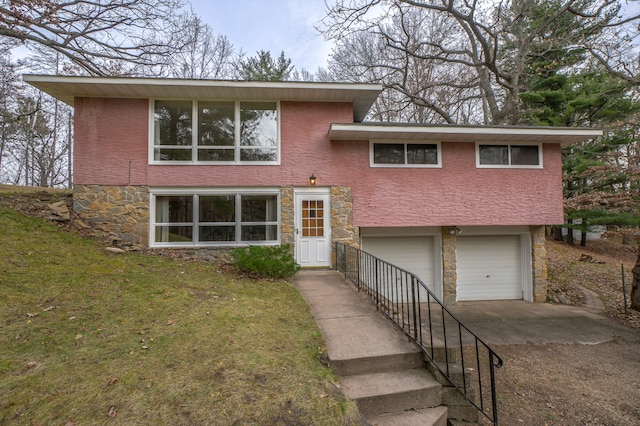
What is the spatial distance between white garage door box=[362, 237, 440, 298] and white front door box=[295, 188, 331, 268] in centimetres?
163

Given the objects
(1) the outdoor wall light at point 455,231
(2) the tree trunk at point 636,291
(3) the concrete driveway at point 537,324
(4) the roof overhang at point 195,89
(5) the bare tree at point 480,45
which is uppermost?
(5) the bare tree at point 480,45

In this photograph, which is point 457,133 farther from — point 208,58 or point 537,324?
point 208,58

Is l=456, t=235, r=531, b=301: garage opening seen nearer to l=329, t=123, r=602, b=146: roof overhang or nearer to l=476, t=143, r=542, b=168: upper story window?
l=476, t=143, r=542, b=168: upper story window

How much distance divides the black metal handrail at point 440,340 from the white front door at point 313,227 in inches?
18.4

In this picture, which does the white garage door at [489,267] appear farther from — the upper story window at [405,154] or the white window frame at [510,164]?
the upper story window at [405,154]

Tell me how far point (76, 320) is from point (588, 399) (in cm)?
696

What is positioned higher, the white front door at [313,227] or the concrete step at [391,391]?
the white front door at [313,227]

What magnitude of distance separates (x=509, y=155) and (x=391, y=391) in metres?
8.18

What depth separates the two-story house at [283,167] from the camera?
7512mm

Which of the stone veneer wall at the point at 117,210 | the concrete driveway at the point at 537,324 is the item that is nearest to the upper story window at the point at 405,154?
the concrete driveway at the point at 537,324

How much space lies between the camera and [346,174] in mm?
8047

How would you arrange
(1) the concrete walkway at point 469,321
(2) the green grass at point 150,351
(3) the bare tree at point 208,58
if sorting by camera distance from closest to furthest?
(2) the green grass at point 150,351, (1) the concrete walkway at point 469,321, (3) the bare tree at point 208,58

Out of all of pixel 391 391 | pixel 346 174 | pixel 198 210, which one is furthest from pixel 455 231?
pixel 198 210

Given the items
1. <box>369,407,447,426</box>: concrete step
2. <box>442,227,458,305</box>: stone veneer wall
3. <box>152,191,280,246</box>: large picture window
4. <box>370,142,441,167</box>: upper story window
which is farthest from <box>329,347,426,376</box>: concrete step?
<box>442,227,458,305</box>: stone veneer wall
